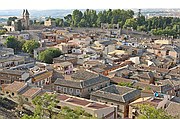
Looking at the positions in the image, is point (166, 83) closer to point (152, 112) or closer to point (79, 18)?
point (152, 112)

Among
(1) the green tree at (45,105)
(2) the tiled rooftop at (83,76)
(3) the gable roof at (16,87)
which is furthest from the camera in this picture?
(2) the tiled rooftop at (83,76)

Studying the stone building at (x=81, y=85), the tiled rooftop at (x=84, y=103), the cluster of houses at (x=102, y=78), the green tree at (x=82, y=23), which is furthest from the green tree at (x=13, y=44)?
the green tree at (x=82, y=23)

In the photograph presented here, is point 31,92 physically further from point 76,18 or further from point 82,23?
Result: point 76,18

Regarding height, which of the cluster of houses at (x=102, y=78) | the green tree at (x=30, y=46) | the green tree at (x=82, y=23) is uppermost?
the green tree at (x=82, y=23)

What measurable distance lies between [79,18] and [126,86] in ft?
103

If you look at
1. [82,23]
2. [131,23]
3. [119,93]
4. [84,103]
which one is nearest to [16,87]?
[84,103]

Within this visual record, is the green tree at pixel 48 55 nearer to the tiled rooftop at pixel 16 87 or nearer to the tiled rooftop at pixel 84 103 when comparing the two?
the tiled rooftop at pixel 16 87

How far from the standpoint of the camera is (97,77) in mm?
17094

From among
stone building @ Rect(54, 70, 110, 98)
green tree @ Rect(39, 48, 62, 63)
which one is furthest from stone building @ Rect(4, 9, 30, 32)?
stone building @ Rect(54, 70, 110, 98)

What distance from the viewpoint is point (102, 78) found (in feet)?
56.9

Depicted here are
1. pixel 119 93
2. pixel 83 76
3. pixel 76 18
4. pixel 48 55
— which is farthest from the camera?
pixel 76 18

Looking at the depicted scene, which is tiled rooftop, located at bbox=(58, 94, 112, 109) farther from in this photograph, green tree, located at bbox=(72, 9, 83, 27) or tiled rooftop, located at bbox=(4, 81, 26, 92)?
green tree, located at bbox=(72, 9, 83, 27)

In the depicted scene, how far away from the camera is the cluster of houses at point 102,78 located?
545 inches

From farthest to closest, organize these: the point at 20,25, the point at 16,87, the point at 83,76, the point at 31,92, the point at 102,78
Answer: the point at 20,25, the point at 83,76, the point at 102,78, the point at 16,87, the point at 31,92
